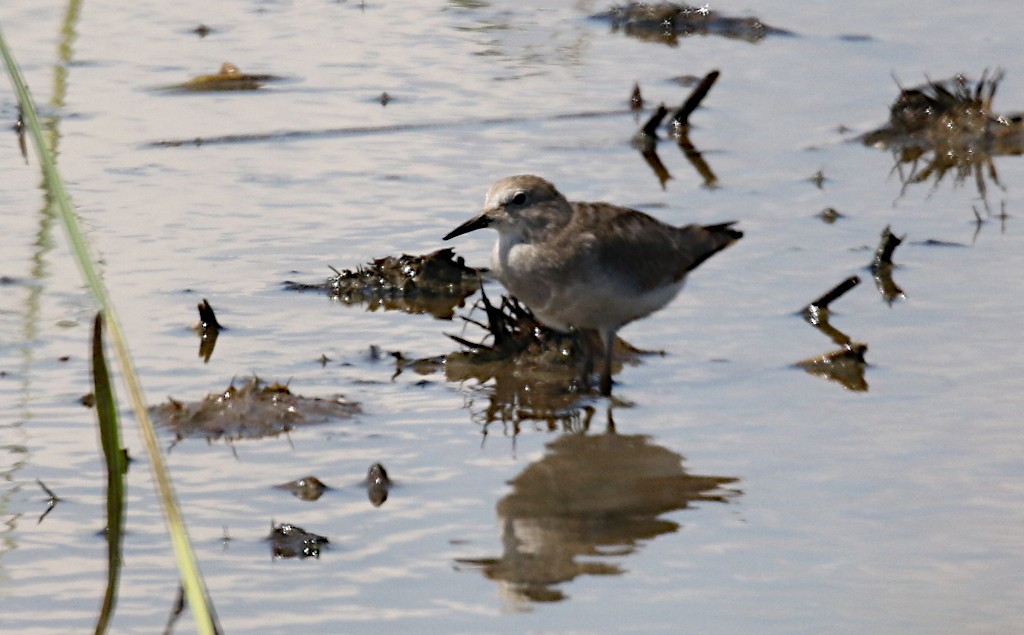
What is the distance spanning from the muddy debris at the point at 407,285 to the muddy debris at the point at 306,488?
1835 millimetres

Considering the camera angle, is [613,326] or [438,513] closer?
[438,513]

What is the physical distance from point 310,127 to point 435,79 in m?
1.29

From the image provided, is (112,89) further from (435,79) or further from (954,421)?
(954,421)

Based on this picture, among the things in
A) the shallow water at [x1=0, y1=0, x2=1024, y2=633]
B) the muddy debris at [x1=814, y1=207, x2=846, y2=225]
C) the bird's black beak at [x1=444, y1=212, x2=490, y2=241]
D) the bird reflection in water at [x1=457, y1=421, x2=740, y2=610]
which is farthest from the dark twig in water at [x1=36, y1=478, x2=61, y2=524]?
the muddy debris at [x1=814, y1=207, x2=846, y2=225]

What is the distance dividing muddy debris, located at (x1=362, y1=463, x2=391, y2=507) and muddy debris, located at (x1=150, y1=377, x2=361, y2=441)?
20.8 inches

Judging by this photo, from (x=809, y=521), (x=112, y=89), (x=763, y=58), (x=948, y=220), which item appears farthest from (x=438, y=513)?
(x=763, y=58)

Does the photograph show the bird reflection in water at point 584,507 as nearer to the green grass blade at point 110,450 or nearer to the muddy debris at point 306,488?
the muddy debris at point 306,488

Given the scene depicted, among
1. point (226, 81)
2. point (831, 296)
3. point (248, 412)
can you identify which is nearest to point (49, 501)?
point (248, 412)

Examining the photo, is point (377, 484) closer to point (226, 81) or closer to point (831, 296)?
point (831, 296)

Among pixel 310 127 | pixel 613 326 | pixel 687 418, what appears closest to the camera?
pixel 687 418

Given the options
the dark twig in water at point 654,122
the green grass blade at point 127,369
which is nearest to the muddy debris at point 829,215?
the dark twig in water at point 654,122

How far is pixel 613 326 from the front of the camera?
5938 millimetres

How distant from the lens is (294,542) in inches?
167

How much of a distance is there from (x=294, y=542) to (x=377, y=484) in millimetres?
502
